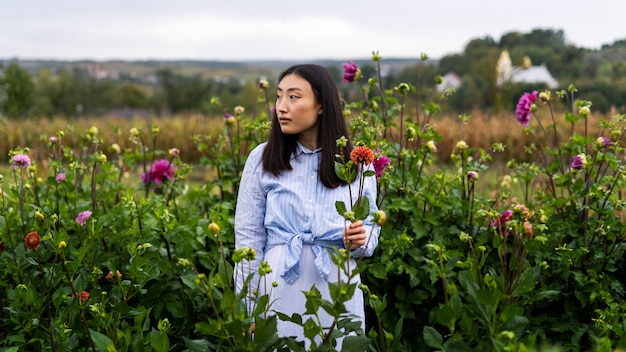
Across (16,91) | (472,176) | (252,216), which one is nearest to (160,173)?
(252,216)

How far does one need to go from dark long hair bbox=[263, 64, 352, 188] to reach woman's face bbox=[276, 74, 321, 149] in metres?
0.02

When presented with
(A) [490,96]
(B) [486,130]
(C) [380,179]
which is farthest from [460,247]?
(A) [490,96]

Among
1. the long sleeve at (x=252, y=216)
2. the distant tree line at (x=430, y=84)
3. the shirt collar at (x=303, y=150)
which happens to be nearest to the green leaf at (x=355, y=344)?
the long sleeve at (x=252, y=216)

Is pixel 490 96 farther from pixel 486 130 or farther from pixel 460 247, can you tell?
pixel 460 247

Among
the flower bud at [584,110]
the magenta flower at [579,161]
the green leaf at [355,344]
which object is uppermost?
the flower bud at [584,110]

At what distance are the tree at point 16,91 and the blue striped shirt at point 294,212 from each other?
2071 centimetres

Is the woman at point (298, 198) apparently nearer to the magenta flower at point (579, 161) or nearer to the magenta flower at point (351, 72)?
the magenta flower at point (351, 72)

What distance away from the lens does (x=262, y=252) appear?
1898 mm

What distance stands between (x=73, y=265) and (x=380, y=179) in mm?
1077

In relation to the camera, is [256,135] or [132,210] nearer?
[132,210]

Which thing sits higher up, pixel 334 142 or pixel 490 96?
pixel 334 142

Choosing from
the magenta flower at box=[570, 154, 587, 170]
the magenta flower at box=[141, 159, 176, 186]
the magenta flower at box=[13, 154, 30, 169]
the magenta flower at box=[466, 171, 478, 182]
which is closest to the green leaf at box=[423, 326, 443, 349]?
the magenta flower at box=[466, 171, 478, 182]

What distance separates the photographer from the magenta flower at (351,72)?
259 centimetres

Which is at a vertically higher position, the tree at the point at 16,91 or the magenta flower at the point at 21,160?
the magenta flower at the point at 21,160
